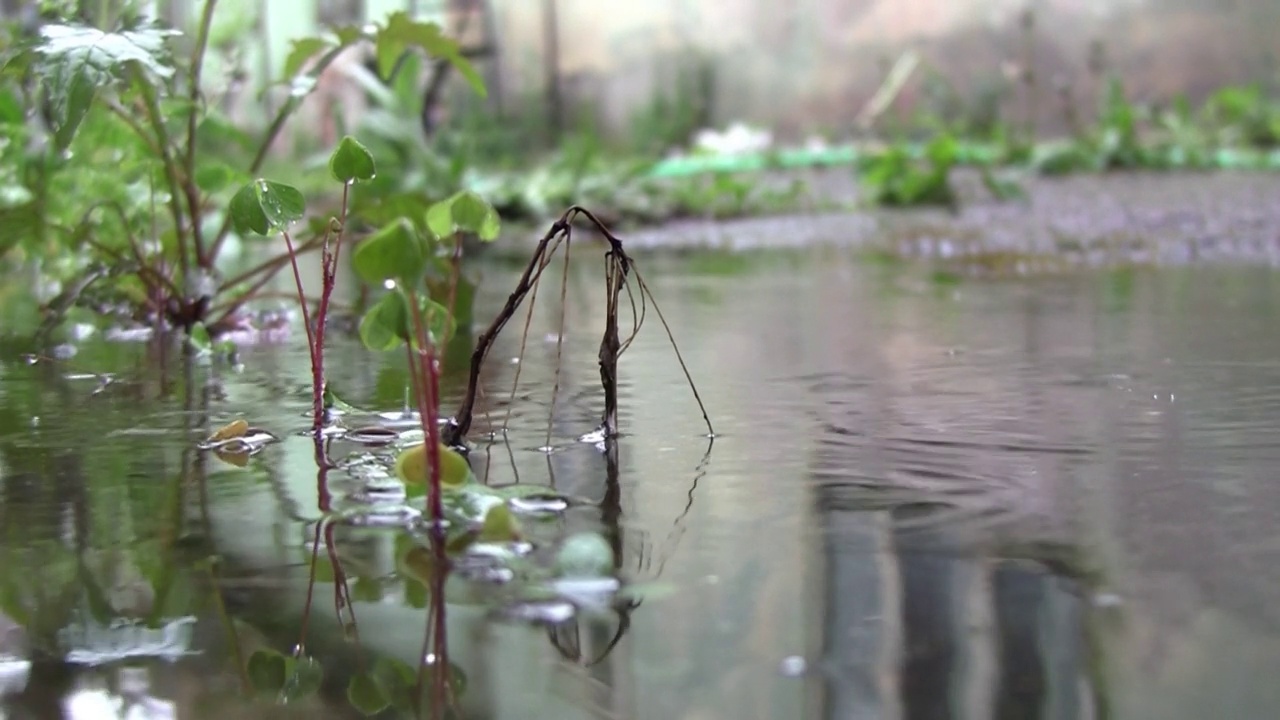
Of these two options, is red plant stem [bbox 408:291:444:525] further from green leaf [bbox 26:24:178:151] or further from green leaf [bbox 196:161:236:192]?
green leaf [bbox 196:161:236:192]

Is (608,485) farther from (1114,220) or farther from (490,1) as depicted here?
(490,1)

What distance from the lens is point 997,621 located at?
0.61 metres

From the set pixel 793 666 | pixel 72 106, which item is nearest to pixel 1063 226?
pixel 72 106

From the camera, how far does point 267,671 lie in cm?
56

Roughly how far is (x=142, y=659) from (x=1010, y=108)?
257 inches

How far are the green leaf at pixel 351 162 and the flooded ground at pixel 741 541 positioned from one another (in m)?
0.20

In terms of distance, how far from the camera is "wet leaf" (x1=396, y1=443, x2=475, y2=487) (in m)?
0.78

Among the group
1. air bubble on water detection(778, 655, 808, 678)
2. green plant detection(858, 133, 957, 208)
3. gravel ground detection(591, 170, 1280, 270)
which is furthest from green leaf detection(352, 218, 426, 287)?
green plant detection(858, 133, 957, 208)

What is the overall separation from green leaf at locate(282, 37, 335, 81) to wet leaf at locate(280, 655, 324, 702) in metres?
1.12

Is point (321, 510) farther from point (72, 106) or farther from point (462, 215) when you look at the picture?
point (72, 106)

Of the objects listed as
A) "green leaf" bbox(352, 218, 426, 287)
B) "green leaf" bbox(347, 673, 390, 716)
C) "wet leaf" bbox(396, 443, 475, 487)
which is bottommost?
"green leaf" bbox(347, 673, 390, 716)

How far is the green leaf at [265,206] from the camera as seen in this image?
0.96 metres

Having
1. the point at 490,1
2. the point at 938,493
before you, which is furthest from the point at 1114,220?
the point at 490,1

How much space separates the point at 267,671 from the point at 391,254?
0.23 metres
